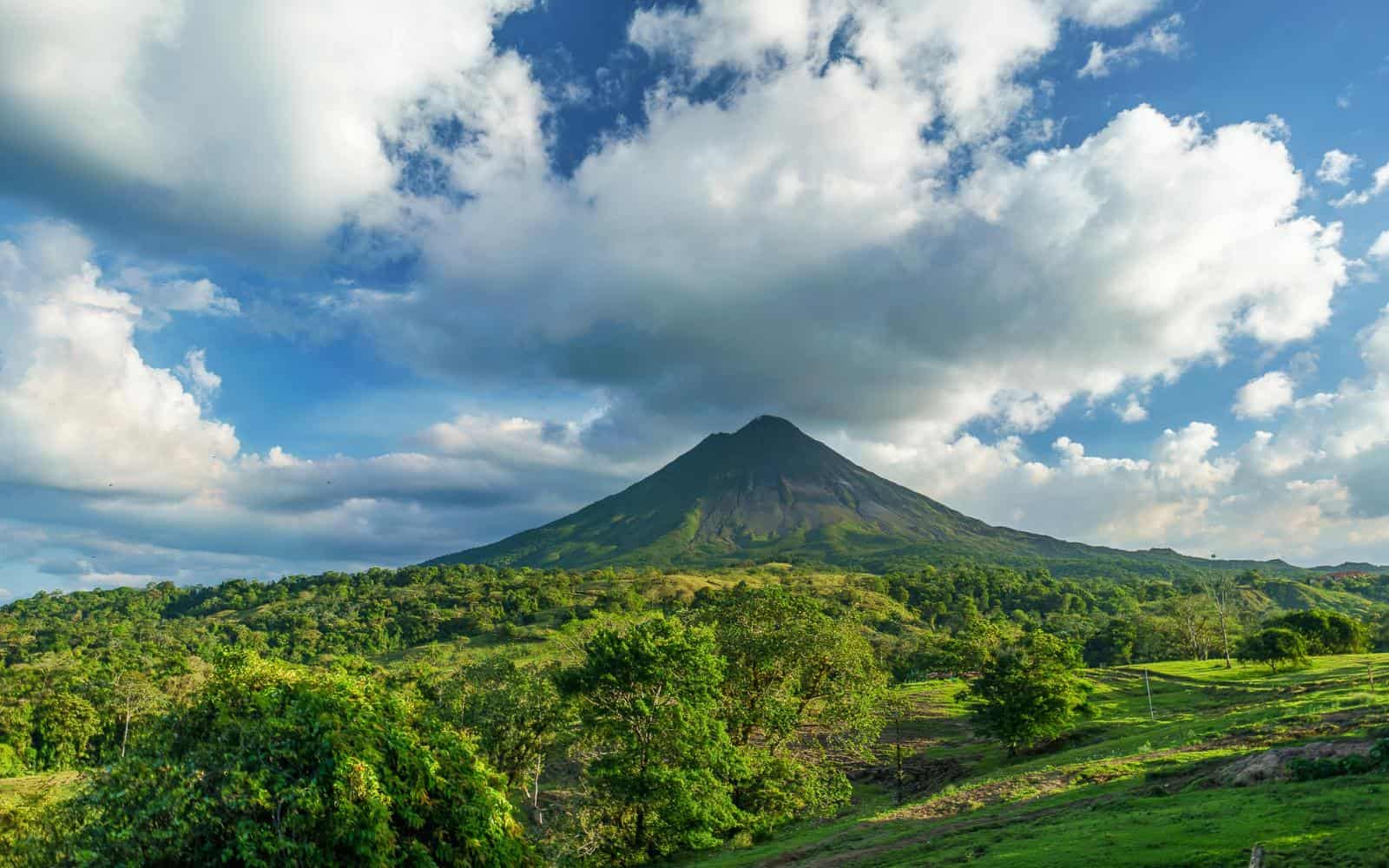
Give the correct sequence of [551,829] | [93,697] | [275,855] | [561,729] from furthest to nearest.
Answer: [93,697]
[561,729]
[551,829]
[275,855]

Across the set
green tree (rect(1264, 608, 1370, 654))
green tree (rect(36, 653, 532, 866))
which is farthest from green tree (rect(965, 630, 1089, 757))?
green tree (rect(1264, 608, 1370, 654))

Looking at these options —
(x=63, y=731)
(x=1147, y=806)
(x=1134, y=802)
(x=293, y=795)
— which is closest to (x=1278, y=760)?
(x=1134, y=802)

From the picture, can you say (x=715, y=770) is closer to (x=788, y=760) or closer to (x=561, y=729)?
(x=788, y=760)

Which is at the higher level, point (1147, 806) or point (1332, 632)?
point (1332, 632)

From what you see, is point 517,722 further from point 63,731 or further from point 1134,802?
point 63,731

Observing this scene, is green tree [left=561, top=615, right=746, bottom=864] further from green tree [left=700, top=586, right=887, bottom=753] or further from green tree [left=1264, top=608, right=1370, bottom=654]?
green tree [left=1264, top=608, right=1370, bottom=654]

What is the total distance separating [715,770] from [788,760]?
7.31 meters

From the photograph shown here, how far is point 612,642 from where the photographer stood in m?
32.1

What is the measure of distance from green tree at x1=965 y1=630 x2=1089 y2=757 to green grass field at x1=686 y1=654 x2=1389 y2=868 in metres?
2.24

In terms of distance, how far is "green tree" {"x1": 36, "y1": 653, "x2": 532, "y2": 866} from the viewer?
12.5m

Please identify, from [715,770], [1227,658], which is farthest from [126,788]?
[1227,658]

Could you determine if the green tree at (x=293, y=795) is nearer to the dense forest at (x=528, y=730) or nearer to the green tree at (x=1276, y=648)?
the dense forest at (x=528, y=730)

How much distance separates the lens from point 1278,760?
22625 millimetres

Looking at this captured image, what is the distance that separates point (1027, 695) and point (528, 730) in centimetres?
3445
